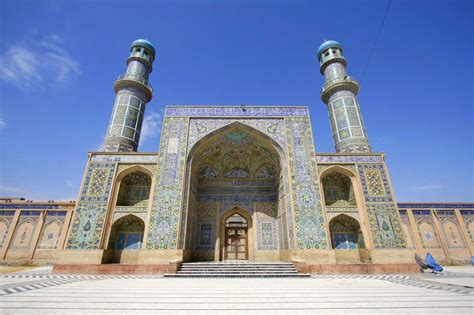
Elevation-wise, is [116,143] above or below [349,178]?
above

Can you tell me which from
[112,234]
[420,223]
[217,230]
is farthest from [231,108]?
[420,223]

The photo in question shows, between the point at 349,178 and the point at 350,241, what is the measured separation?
2726mm

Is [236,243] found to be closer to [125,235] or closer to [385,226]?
[125,235]

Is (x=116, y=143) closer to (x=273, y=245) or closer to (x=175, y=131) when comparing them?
(x=175, y=131)

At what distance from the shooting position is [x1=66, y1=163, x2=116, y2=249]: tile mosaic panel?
8.03 m

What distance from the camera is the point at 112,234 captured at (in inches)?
348

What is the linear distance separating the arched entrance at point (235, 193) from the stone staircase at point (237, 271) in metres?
1.83

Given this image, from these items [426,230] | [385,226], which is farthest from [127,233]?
[426,230]

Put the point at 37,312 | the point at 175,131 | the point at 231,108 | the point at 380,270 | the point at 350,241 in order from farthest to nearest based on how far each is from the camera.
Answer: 1. the point at 231,108
2. the point at 175,131
3. the point at 350,241
4. the point at 380,270
5. the point at 37,312

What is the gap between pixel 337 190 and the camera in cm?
1006

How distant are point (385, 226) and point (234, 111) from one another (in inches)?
317

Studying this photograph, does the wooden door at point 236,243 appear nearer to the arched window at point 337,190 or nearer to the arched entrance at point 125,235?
the arched entrance at point 125,235

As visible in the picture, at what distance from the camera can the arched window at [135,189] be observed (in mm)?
9688

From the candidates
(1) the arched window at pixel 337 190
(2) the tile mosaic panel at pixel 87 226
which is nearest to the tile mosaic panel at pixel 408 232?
(1) the arched window at pixel 337 190
